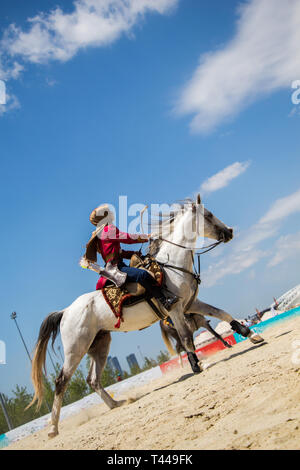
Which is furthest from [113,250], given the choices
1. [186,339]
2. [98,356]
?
[98,356]

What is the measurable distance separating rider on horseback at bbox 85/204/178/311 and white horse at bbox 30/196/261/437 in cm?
27

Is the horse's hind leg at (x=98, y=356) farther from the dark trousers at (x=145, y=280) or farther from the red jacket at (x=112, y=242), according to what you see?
the dark trousers at (x=145, y=280)

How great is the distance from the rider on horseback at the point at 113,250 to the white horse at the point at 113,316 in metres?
0.27

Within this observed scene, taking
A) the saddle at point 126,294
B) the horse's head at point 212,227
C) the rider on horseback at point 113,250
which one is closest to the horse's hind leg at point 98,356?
the saddle at point 126,294

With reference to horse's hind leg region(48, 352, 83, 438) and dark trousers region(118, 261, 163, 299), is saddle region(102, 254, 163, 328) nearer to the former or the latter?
dark trousers region(118, 261, 163, 299)

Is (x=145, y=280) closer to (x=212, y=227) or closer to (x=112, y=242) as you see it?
(x=112, y=242)

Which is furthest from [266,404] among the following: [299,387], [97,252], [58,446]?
[97,252]

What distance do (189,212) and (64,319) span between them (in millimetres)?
3174

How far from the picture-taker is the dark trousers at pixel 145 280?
6645 mm

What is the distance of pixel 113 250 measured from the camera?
707cm

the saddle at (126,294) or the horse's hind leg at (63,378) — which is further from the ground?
the saddle at (126,294)

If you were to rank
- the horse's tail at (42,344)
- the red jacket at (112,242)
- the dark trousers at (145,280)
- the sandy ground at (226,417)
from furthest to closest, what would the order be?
the horse's tail at (42,344)
the red jacket at (112,242)
the dark trousers at (145,280)
the sandy ground at (226,417)

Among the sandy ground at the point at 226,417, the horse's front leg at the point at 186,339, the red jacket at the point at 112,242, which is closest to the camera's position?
the sandy ground at the point at 226,417

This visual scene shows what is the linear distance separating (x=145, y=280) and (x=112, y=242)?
3.30ft
